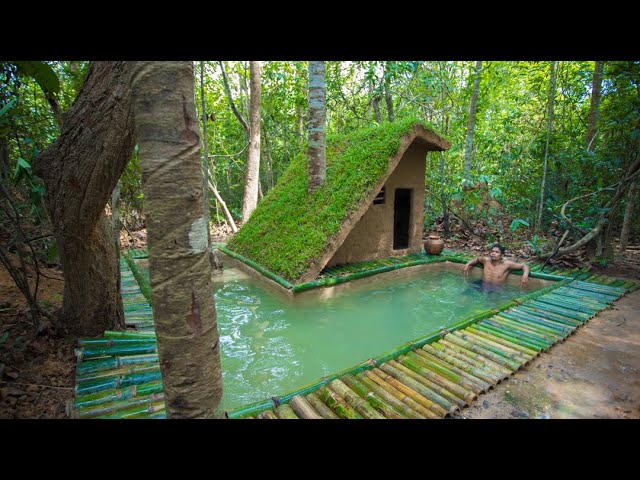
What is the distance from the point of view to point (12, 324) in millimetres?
3754

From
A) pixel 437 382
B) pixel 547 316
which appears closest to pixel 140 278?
pixel 437 382

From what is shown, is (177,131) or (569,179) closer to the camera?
(177,131)

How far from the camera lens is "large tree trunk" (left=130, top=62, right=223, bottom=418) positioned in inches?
47.0

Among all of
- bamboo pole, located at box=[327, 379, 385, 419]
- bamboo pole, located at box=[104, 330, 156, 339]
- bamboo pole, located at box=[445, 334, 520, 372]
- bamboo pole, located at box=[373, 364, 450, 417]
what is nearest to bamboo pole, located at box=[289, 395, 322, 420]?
bamboo pole, located at box=[327, 379, 385, 419]

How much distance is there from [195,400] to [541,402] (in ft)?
10.5

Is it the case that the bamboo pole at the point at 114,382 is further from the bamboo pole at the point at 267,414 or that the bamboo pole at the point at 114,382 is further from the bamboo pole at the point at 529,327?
the bamboo pole at the point at 529,327

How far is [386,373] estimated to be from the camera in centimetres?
347

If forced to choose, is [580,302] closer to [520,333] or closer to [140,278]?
[520,333]

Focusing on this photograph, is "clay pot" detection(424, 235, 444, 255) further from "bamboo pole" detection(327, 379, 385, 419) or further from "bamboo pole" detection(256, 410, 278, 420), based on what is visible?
"bamboo pole" detection(256, 410, 278, 420)

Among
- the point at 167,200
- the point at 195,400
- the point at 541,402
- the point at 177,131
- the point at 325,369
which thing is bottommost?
the point at 325,369

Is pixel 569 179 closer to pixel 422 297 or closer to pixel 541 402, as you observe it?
pixel 422 297

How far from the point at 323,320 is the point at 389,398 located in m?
2.58

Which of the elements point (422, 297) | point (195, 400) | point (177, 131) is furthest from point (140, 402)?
point (422, 297)

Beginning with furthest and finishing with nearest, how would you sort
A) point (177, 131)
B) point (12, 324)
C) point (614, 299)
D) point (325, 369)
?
1. point (614, 299)
2. point (325, 369)
3. point (12, 324)
4. point (177, 131)
